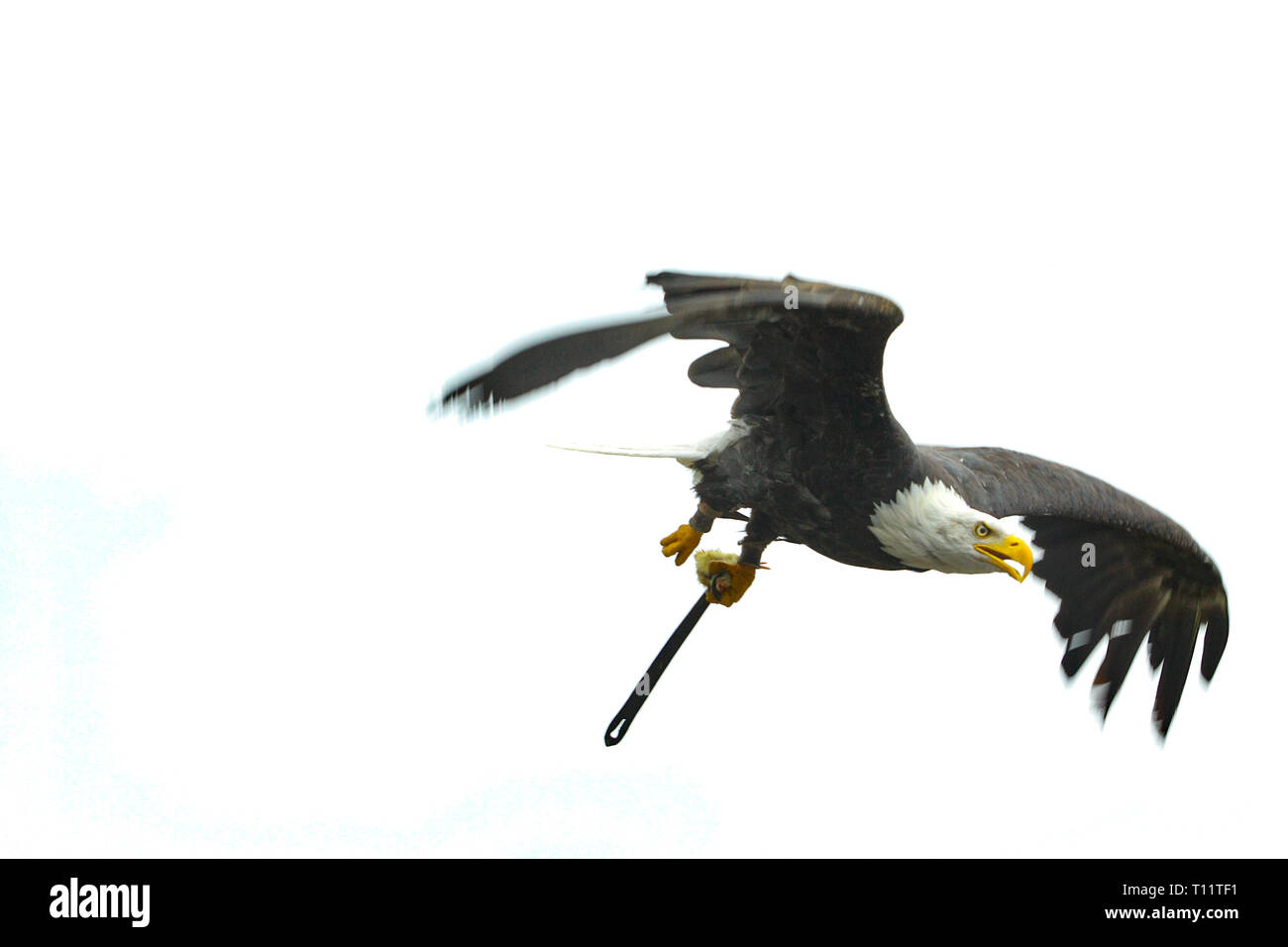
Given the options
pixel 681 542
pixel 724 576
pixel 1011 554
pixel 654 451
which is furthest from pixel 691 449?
pixel 1011 554

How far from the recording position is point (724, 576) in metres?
6.47

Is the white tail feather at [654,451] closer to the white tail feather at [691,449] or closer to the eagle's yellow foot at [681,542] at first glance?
the white tail feather at [691,449]

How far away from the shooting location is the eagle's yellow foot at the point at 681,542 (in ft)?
21.0

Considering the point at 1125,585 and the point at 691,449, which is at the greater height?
the point at 691,449

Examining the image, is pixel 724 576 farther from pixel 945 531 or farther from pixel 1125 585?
pixel 1125 585

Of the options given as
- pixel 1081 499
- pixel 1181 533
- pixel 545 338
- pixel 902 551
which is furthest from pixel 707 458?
pixel 1181 533

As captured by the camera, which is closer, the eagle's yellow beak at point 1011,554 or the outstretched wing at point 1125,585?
the eagle's yellow beak at point 1011,554

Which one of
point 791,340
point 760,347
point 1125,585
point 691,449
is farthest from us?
point 1125,585

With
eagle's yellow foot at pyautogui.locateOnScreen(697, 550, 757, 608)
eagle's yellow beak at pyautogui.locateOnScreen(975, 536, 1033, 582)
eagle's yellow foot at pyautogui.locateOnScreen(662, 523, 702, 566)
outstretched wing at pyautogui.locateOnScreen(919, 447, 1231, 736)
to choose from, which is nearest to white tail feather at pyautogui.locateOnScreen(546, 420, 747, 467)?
eagle's yellow foot at pyautogui.locateOnScreen(662, 523, 702, 566)

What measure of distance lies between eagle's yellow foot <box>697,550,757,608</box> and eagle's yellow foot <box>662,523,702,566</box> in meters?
0.12

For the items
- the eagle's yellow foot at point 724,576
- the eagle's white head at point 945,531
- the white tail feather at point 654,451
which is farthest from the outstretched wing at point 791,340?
the eagle's yellow foot at point 724,576

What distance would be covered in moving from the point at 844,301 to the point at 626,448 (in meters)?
1.30

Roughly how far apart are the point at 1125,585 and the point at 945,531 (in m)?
1.93

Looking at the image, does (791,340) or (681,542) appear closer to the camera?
(791,340)
